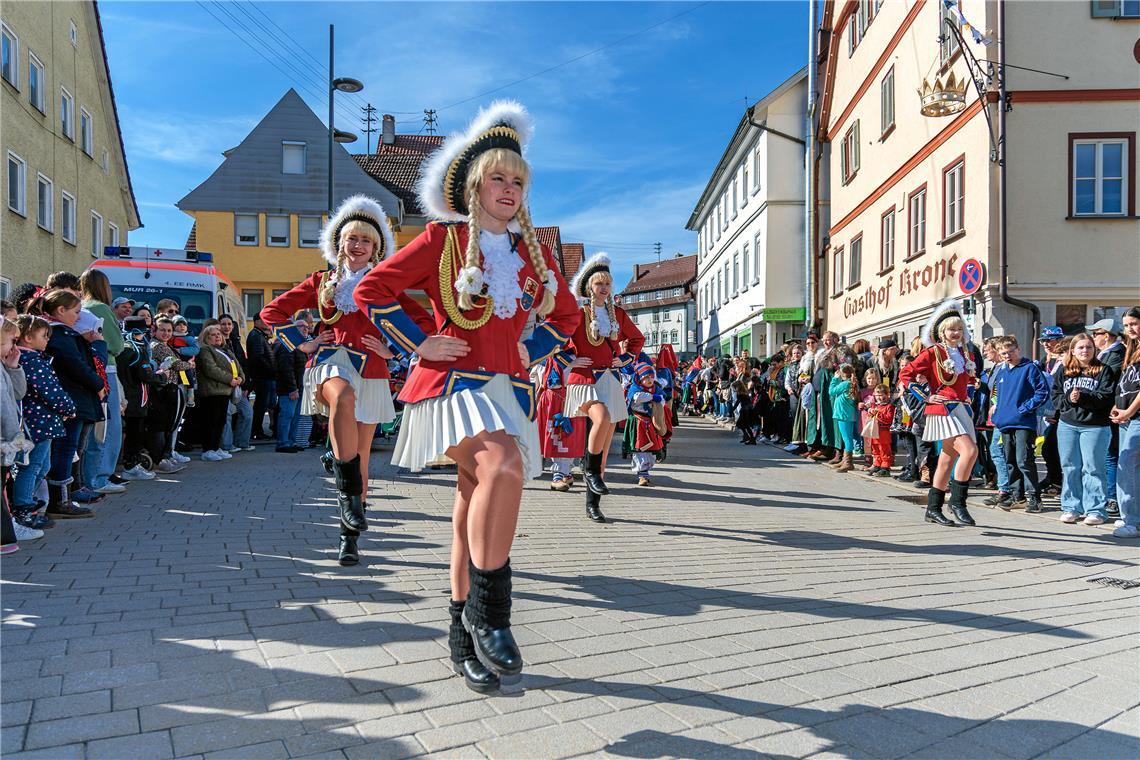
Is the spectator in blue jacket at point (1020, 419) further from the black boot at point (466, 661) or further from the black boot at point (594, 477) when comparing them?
the black boot at point (466, 661)

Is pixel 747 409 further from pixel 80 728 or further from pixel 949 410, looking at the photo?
pixel 80 728

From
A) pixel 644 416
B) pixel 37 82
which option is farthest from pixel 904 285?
pixel 37 82

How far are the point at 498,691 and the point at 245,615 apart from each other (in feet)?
5.29

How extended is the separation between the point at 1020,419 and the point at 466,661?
787 cm

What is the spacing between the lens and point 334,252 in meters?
6.27

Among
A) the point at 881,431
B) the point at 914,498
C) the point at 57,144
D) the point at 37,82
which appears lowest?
the point at 914,498

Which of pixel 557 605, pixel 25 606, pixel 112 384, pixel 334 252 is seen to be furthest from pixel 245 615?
pixel 112 384

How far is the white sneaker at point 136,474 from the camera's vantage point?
30.9ft

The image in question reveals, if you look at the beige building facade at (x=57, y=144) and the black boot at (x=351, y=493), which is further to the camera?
the beige building facade at (x=57, y=144)

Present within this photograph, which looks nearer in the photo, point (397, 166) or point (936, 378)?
point (936, 378)

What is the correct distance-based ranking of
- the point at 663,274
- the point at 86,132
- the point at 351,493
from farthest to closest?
the point at 663,274 < the point at 86,132 < the point at 351,493

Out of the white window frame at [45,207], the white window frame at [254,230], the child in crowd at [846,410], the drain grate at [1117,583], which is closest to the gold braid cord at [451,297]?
the drain grate at [1117,583]

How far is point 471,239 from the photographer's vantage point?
3.63 m

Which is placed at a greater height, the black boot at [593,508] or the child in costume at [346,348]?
the child in costume at [346,348]
